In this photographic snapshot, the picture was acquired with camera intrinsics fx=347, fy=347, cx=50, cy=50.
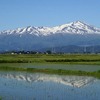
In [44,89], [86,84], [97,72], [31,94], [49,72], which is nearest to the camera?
[31,94]

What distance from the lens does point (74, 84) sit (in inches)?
1012

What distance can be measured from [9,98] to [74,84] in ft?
28.9

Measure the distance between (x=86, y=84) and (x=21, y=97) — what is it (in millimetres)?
8187

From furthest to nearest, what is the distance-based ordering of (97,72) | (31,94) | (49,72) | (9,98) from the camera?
(49,72), (97,72), (31,94), (9,98)

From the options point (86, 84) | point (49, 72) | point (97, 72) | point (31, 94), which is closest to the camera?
point (31, 94)

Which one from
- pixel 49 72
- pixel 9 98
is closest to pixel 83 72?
pixel 49 72

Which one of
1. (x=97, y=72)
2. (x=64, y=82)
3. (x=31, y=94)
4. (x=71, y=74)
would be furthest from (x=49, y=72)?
(x=31, y=94)

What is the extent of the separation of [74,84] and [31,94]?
661 centimetres

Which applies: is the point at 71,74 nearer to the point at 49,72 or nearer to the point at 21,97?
the point at 49,72

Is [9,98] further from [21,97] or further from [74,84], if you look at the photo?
[74,84]

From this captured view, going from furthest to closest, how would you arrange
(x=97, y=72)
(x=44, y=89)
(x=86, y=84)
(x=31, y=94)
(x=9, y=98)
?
1. (x=97, y=72)
2. (x=86, y=84)
3. (x=44, y=89)
4. (x=31, y=94)
5. (x=9, y=98)

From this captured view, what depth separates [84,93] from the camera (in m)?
20.6

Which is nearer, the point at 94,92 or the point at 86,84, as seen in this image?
the point at 94,92

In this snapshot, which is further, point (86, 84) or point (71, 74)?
point (71, 74)
